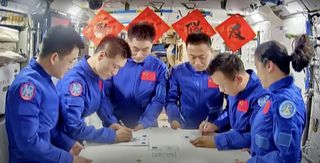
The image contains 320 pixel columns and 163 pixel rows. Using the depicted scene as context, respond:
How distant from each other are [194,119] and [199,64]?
54cm

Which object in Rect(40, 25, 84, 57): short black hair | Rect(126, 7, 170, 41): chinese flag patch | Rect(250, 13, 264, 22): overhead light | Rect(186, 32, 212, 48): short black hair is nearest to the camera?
Rect(40, 25, 84, 57): short black hair

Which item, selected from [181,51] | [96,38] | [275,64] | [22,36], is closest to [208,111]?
[275,64]

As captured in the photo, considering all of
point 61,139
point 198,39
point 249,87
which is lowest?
point 61,139

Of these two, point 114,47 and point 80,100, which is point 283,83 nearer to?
point 114,47

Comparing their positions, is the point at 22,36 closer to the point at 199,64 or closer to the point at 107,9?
the point at 107,9

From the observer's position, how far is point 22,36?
10.4 feet

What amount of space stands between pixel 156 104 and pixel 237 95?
0.82 meters

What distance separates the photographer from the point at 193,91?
306 cm

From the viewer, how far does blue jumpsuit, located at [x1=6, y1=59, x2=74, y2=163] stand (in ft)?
5.54

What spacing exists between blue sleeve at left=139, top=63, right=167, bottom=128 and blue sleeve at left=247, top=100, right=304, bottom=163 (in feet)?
4.27

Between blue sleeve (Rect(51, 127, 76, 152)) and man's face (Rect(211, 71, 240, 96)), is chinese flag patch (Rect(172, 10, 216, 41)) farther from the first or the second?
blue sleeve (Rect(51, 127, 76, 152))

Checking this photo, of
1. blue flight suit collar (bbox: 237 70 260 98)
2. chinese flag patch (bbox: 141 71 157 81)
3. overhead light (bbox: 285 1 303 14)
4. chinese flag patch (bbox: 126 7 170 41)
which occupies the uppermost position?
overhead light (bbox: 285 1 303 14)

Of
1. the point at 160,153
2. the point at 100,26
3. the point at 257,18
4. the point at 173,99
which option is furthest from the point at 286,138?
the point at 257,18

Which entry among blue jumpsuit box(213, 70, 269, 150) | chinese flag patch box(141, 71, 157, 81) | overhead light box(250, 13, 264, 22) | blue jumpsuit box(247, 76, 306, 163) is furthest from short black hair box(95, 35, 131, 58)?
overhead light box(250, 13, 264, 22)
